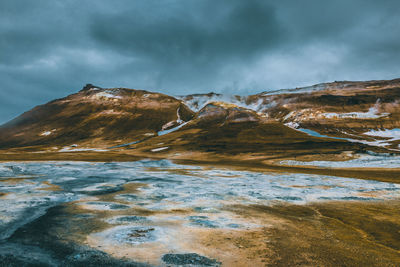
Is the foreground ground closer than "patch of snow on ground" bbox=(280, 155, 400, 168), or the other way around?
the foreground ground

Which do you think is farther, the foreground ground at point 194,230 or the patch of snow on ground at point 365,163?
the patch of snow on ground at point 365,163

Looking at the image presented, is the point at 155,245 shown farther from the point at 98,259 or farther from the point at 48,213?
the point at 48,213

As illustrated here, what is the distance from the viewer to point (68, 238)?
1188cm

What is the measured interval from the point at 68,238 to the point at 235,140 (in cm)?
14907

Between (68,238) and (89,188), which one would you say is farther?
(89,188)

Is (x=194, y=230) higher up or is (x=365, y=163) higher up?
(x=194, y=230)

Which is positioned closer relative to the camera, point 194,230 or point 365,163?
point 194,230

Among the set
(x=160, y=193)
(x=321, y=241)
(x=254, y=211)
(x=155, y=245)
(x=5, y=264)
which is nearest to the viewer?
(x=5, y=264)

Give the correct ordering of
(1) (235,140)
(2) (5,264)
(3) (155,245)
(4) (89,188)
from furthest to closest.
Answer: (1) (235,140) < (4) (89,188) < (3) (155,245) < (2) (5,264)

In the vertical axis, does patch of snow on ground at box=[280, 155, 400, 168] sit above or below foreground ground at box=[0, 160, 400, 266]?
below

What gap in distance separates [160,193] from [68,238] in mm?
13440

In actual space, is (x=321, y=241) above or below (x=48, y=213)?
below

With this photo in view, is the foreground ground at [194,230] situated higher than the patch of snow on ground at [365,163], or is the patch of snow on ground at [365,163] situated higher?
the foreground ground at [194,230]

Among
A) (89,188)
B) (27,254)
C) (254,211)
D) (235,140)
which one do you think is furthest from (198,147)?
(27,254)
